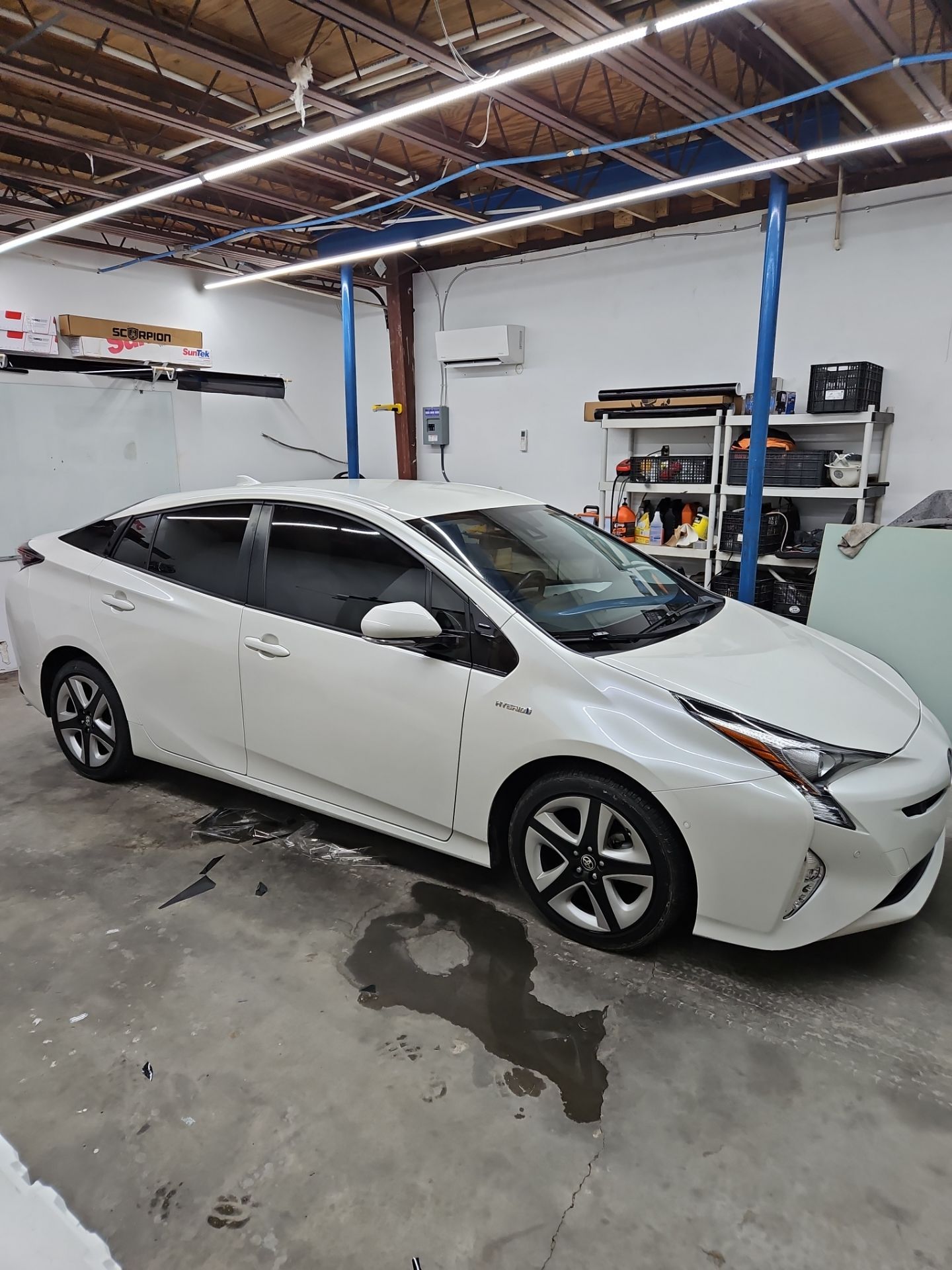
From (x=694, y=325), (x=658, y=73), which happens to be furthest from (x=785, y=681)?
(x=694, y=325)

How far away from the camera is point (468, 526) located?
2672mm

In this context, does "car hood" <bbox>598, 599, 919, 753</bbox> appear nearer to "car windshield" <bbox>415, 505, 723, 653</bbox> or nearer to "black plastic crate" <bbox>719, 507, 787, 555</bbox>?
"car windshield" <bbox>415, 505, 723, 653</bbox>

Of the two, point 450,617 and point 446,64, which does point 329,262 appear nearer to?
point 446,64

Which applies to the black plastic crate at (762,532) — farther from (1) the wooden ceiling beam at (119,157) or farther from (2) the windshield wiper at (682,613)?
(1) the wooden ceiling beam at (119,157)

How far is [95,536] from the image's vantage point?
3336 millimetres

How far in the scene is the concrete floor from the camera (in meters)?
1.51

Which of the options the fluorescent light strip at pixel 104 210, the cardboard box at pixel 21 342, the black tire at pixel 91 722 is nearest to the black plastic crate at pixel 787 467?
the fluorescent light strip at pixel 104 210

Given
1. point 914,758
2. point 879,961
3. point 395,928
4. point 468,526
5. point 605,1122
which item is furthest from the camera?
point 468,526

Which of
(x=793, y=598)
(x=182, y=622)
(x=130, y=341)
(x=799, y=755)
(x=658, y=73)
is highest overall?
(x=658, y=73)

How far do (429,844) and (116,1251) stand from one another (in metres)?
1.27

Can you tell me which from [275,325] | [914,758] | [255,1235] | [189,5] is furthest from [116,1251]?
[275,325]

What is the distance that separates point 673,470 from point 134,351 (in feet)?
16.2

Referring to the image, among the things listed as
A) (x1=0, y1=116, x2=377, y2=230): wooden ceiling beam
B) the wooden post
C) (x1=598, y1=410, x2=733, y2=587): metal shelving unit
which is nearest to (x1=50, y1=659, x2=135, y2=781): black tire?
(x1=0, y1=116, x2=377, y2=230): wooden ceiling beam

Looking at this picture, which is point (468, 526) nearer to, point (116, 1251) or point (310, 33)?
point (116, 1251)
